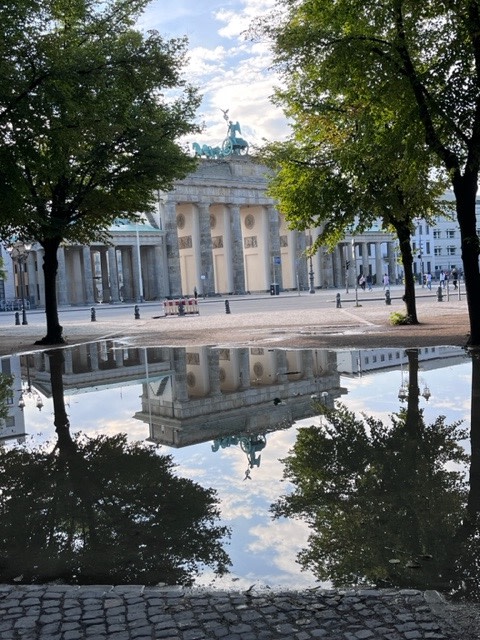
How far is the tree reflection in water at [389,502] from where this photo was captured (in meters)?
4.79

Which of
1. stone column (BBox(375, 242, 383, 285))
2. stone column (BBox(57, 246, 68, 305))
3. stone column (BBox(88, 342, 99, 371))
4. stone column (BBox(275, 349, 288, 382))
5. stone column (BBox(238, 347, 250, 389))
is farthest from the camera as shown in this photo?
stone column (BBox(375, 242, 383, 285))

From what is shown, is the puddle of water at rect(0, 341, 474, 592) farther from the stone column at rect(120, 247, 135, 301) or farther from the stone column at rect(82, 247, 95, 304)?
the stone column at rect(120, 247, 135, 301)

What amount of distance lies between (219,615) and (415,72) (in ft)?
48.2

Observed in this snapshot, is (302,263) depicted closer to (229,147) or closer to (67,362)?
(229,147)

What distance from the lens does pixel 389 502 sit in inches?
241

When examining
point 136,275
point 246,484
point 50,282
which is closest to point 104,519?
point 246,484

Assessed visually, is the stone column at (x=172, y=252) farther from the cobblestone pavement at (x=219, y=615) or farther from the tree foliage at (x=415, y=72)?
the cobblestone pavement at (x=219, y=615)

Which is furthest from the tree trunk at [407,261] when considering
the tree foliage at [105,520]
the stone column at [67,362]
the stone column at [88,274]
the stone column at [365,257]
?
the stone column at [365,257]

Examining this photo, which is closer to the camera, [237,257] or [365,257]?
[237,257]

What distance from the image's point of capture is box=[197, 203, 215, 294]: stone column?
90.8 meters

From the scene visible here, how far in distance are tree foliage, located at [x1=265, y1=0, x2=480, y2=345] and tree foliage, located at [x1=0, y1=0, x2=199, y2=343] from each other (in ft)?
17.4

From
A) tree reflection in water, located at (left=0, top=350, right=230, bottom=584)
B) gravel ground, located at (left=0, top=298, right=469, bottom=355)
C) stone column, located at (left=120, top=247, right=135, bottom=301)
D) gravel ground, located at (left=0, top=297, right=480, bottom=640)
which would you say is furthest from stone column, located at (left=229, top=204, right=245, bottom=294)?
tree reflection in water, located at (left=0, top=350, right=230, bottom=584)

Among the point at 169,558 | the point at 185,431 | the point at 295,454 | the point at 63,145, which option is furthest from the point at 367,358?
the point at 169,558

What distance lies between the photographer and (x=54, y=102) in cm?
1720
